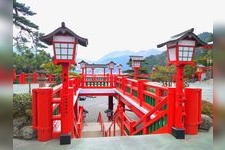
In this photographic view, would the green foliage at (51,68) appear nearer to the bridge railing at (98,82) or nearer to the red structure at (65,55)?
the bridge railing at (98,82)

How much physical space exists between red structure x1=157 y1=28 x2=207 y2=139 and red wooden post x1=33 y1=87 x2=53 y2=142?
8.30 feet

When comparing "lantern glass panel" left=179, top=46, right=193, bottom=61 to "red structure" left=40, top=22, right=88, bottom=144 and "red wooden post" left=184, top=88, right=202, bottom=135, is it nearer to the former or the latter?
"red wooden post" left=184, top=88, right=202, bottom=135

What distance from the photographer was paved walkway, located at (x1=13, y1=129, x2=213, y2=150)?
3725 millimetres

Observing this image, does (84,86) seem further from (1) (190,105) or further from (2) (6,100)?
(2) (6,100)

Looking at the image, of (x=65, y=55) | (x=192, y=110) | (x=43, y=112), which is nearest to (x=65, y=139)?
(x=43, y=112)

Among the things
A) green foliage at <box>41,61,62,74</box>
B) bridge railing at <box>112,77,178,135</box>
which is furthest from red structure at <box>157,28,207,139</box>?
green foliage at <box>41,61,62,74</box>

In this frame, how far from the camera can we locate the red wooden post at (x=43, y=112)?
4.00 meters

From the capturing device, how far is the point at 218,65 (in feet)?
3.51

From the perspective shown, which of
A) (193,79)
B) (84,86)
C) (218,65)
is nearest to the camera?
(218,65)

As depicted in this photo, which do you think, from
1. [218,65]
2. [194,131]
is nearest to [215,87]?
[218,65]

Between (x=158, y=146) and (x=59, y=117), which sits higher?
(x=59, y=117)

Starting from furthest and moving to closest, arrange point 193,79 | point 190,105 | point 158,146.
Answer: point 193,79, point 190,105, point 158,146

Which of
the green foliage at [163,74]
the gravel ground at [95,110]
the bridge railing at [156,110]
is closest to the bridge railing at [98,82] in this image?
the gravel ground at [95,110]

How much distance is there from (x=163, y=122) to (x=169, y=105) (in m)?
0.67
